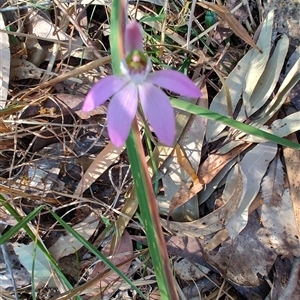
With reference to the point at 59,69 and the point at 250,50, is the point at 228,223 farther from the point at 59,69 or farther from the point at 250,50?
the point at 59,69

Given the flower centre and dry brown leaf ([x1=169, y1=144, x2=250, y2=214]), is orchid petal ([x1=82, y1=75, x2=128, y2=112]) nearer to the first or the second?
the flower centre

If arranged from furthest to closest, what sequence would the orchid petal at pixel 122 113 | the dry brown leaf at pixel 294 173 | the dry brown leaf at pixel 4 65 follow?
the dry brown leaf at pixel 4 65 < the dry brown leaf at pixel 294 173 < the orchid petal at pixel 122 113

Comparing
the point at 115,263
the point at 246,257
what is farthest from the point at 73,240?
the point at 246,257

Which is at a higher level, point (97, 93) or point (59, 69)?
point (97, 93)

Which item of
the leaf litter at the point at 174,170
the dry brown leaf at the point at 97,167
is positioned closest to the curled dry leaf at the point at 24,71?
the leaf litter at the point at 174,170

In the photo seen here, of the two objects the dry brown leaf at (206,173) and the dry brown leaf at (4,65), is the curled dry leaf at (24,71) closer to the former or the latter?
the dry brown leaf at (4,65)

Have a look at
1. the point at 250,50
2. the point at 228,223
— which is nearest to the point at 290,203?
the point at 228,223

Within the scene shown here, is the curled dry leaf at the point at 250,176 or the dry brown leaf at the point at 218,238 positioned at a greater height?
the curled dry leaf at the point at 250,176

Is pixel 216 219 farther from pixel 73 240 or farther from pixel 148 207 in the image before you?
pixel 148 207
